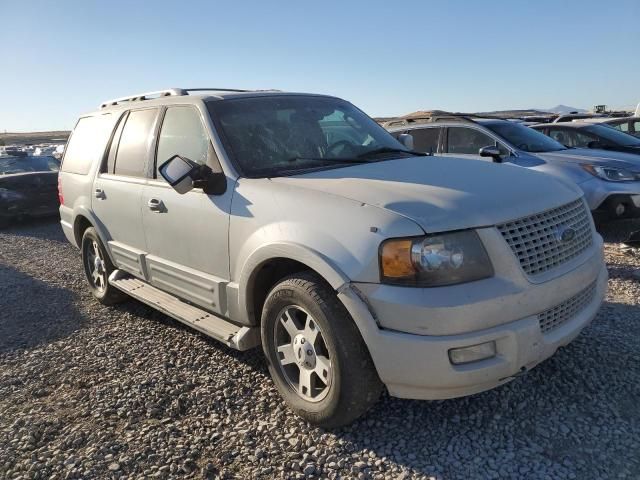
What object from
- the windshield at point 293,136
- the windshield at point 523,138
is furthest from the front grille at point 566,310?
the windshield at point 523,138

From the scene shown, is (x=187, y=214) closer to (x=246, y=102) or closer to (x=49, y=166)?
(x=246, y=102)

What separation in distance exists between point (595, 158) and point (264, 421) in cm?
595

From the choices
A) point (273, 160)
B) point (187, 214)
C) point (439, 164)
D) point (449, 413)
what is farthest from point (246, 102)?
point (449, 413)

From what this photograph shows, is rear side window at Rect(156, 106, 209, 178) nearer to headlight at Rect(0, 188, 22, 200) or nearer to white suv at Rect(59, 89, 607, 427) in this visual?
white suv at Rect(59, 89, 607, 427)

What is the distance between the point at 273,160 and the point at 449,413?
1.93 m

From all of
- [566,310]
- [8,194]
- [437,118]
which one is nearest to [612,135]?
[437,118]

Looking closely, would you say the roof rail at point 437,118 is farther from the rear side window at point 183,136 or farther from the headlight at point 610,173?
the rear side window at point 183,136

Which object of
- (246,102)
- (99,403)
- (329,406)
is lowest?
(99,403)

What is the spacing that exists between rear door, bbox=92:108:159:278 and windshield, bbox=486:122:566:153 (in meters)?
5.13

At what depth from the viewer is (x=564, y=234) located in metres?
2.86

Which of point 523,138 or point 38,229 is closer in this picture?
point 523,138

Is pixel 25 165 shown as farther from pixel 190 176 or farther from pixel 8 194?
pixel 190 176

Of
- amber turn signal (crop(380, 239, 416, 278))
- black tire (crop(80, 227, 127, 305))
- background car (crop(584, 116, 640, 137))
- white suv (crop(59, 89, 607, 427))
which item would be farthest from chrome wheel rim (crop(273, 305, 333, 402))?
background car (crop(584, 116, 640, 137))

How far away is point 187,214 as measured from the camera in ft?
11.9
